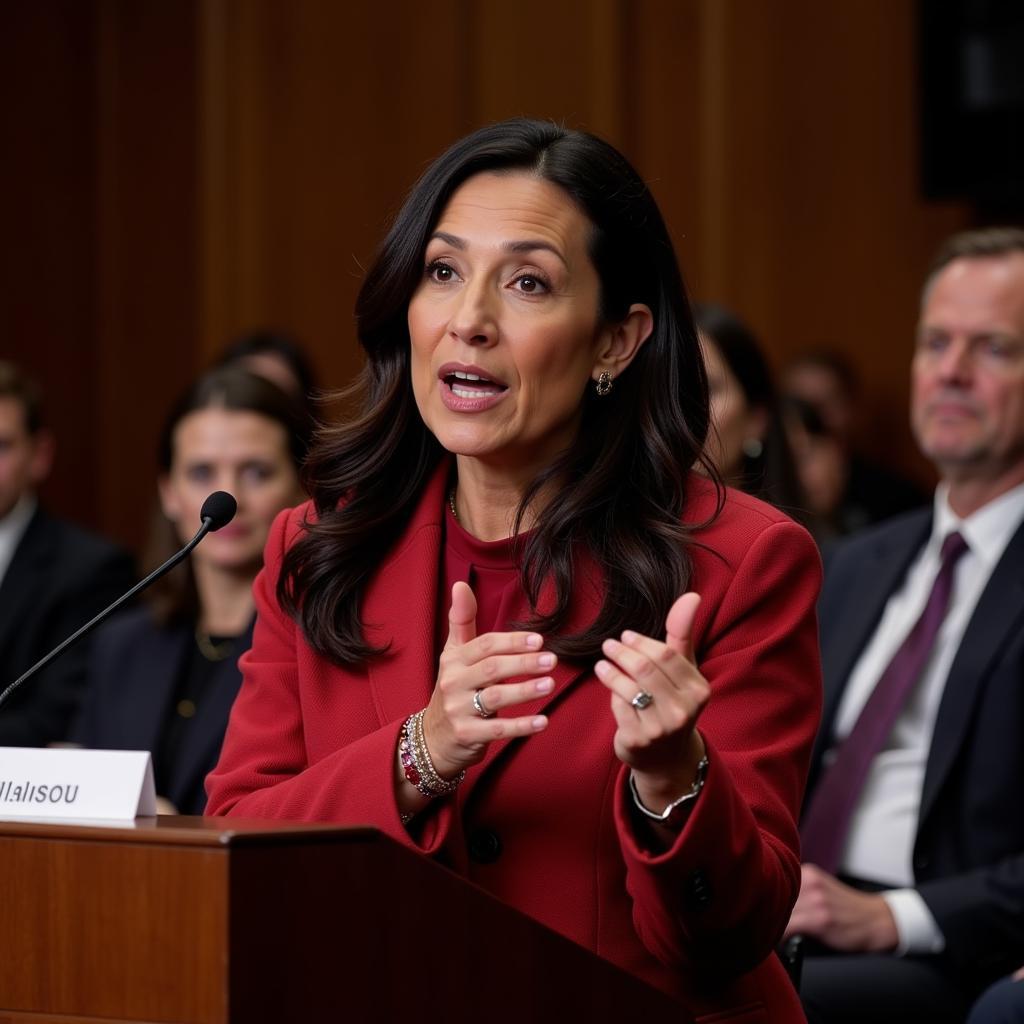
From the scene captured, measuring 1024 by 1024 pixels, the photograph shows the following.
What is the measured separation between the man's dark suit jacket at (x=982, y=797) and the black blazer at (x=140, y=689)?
135 centimetres

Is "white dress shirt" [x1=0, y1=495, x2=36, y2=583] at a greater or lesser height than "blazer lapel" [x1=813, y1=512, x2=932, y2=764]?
greater

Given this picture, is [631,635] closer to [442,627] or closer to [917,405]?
[442,627]

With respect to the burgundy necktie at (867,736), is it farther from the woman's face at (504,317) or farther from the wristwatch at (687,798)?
the wristwatch at (687,798)

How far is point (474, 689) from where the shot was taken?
165 centimetres

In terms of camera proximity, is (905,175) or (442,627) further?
(905,175)

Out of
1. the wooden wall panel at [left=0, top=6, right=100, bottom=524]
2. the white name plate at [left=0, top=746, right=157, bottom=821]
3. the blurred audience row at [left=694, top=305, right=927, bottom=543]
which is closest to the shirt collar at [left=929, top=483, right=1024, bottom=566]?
the blurred audience row at [left=694, top=305, right=927, bottom=543]

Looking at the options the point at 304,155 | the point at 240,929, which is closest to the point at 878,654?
the point at 240,929

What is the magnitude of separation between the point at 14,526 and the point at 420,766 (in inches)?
133

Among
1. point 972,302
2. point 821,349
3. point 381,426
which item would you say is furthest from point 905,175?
point 381,426

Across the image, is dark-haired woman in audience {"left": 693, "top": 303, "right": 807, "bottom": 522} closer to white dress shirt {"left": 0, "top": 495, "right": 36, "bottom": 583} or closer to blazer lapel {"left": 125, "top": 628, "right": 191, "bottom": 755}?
blazer lapel {"left": 125, "top": 628, "right": 191, "bottom": 755}

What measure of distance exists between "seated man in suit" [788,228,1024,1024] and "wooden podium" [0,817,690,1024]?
1236mm

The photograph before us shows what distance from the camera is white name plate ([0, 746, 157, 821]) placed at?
154cm

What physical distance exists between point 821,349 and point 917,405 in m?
2.18

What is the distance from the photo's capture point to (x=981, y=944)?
2822mm
